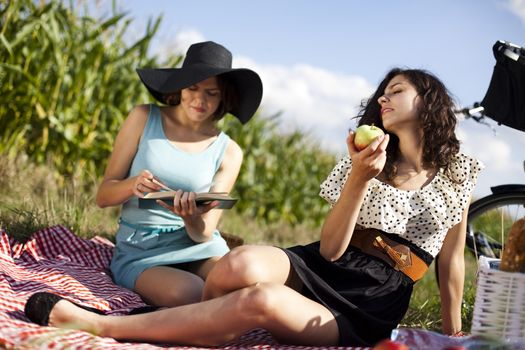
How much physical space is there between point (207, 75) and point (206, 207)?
67cm

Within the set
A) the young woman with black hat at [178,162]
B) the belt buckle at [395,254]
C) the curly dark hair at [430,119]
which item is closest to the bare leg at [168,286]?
the young woman with black hat at [178,162]

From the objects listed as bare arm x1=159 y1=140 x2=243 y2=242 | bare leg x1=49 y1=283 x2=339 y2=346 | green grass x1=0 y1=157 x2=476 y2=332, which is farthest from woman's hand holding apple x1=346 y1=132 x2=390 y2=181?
green grass x1=0 y1=157 x2=476 y2=332

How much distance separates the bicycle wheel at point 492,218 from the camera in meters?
4.59

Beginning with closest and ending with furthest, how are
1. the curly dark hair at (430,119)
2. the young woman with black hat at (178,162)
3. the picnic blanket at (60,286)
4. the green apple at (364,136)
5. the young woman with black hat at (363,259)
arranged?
the picnic blanket at (60,286) → the young woman with black hat at (363,259) → the green apple at (364,136) → the curly dark hair at (430,119) → the young woman with black hat at (178,162)

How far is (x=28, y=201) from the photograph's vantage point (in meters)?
4.99

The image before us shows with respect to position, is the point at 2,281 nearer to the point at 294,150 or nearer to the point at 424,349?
the point at 424,349

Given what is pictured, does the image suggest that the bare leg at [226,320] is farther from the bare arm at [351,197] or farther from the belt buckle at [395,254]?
the belt buckle at [395,254]

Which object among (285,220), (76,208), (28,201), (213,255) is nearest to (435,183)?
(213,255)

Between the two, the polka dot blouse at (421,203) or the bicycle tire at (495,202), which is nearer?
the polka dot blouse at (421,203)

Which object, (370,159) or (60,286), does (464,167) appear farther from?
(60,286)

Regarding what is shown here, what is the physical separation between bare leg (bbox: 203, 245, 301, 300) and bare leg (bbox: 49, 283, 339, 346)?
0.08 metres

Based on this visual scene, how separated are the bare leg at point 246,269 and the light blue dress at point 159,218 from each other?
916 millimetres

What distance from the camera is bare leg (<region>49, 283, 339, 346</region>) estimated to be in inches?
96.8

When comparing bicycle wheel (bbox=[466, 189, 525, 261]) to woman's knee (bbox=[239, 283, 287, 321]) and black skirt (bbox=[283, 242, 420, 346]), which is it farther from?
woman's knee (bbox=[239, 283, 287, 321])
